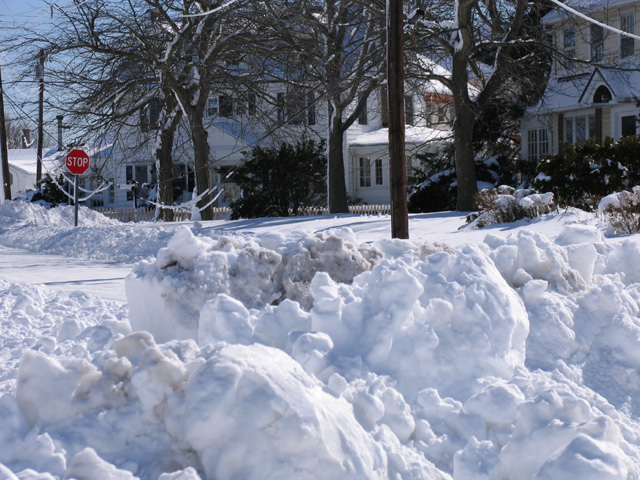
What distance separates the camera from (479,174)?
26.1m

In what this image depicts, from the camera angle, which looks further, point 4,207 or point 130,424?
point 4,207

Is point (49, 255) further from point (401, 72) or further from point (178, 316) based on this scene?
point (178, 316)

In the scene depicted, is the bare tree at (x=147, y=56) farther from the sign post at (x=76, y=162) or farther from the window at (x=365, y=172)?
the window at (x=365, y=172)

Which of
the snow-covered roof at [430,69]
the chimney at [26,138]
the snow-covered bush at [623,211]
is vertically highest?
the chimney at [26,138]

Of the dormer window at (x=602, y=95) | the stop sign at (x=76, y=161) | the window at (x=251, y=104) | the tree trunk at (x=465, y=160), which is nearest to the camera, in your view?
the stop sign at (x=76, y=161)

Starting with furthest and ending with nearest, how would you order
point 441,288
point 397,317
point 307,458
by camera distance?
point 441,288 < point 397,317 < point 307,458

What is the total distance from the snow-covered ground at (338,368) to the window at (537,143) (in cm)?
2215

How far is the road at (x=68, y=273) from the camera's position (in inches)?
400

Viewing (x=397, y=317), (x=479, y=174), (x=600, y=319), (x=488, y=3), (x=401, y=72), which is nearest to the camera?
(x=397, y=317)

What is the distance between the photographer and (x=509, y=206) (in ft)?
49.5

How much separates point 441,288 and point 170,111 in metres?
22.3

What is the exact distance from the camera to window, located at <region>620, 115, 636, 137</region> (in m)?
25.1

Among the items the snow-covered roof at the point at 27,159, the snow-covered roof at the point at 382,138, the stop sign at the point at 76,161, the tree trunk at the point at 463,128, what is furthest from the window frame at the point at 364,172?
the snow-covered roof at the point at 27,159

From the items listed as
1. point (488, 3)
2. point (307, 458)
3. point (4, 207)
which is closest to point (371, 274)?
point (307, 458)
